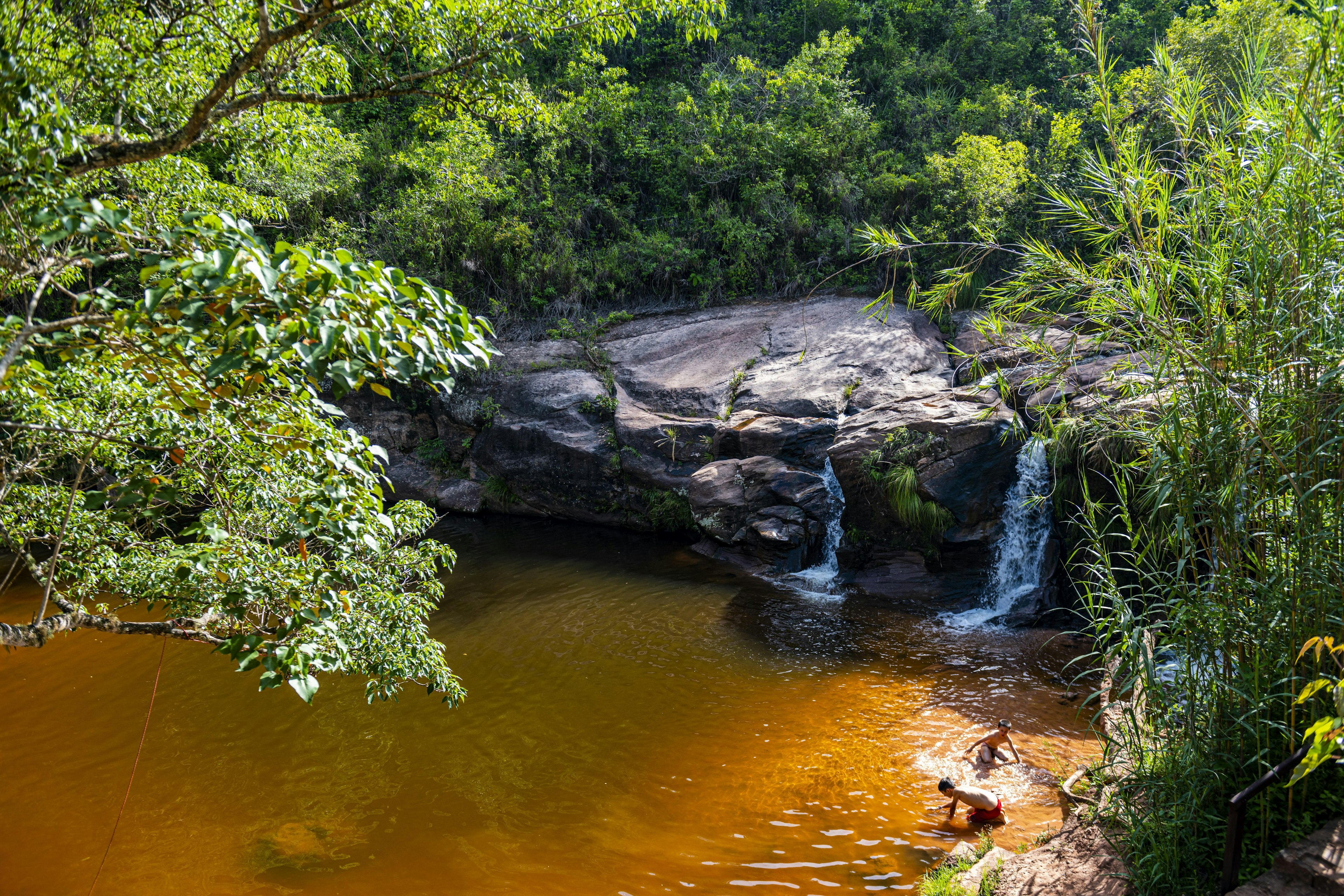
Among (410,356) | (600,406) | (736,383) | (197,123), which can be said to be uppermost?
(197,123)

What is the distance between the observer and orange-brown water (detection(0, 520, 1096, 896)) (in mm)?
5293

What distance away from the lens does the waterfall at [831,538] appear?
11.5 metres

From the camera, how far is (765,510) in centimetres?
1168

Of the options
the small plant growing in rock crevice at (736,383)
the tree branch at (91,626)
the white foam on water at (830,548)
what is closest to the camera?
the tree branch at (91,626)

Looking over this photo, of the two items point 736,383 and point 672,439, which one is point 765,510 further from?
point 736,383

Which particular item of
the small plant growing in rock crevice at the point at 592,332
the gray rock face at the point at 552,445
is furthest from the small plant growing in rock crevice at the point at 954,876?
the small plant growing in rock crevice at the point at 592,332

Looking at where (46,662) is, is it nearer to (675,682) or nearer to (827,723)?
(675,682)

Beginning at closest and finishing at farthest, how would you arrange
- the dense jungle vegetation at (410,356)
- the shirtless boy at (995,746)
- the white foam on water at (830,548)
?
the dense jungle vegetation at (410,356), the shirtless boy at (995,746), the white foam on water at (830,548)

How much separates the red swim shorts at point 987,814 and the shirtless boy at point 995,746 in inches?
24.8

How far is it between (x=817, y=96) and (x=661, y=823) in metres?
17.5

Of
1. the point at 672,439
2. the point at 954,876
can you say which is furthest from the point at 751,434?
the point at 954,876

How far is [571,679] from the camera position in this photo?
8.31 metres

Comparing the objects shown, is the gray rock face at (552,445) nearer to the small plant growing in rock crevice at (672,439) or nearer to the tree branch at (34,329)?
the small plant growing in rock crevice at (672,439)

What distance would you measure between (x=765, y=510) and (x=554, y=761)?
5949 millimetres
